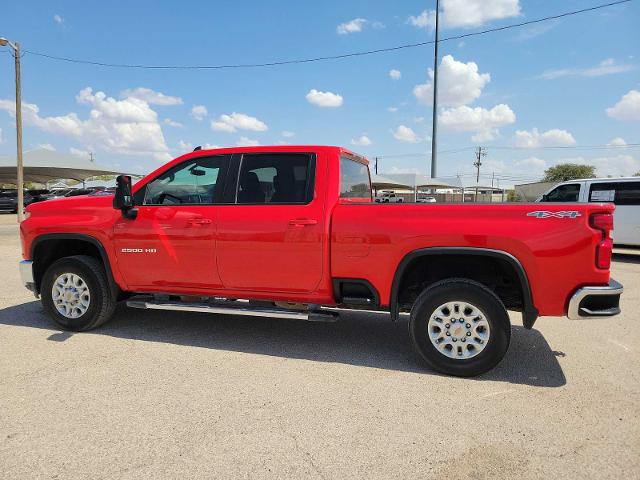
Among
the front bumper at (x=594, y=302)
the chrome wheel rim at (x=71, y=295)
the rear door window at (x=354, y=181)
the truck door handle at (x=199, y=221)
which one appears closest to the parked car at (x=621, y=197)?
the rear door window at (x=354, y=181)

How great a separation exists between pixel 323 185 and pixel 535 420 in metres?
2.44

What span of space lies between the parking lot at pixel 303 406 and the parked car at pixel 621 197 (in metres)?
6.96

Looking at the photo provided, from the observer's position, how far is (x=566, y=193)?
1161 centimetres

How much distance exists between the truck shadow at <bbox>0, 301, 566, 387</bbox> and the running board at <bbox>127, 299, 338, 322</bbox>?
37cm

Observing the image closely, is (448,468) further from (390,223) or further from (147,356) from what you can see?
(147,356)

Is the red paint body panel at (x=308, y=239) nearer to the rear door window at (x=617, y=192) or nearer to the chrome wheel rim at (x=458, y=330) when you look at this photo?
the chrome wheel rim at (x=458, y=330)

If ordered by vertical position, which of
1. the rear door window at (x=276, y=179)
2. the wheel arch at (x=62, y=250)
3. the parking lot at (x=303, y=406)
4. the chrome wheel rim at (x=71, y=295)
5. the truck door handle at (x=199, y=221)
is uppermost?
the rear door window at (x=276, y=179)

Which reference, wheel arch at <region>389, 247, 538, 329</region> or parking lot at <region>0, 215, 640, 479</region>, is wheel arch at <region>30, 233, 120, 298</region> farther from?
wheel arch at <region>389, 247, 538, 329</region>

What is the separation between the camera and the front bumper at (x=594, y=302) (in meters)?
3.47

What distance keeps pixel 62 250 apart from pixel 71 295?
65 centimetres

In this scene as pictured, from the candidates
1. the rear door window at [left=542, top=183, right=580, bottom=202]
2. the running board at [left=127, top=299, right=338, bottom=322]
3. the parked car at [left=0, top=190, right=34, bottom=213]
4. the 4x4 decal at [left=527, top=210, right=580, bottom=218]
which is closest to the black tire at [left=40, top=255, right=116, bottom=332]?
the running board at [left=127, top=299, right=338, bottom=322]

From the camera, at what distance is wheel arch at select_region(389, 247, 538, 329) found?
3584 mm

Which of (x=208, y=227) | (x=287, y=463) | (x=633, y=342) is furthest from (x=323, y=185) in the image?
(x=633, y=342)

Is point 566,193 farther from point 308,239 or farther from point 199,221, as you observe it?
point 199,221
